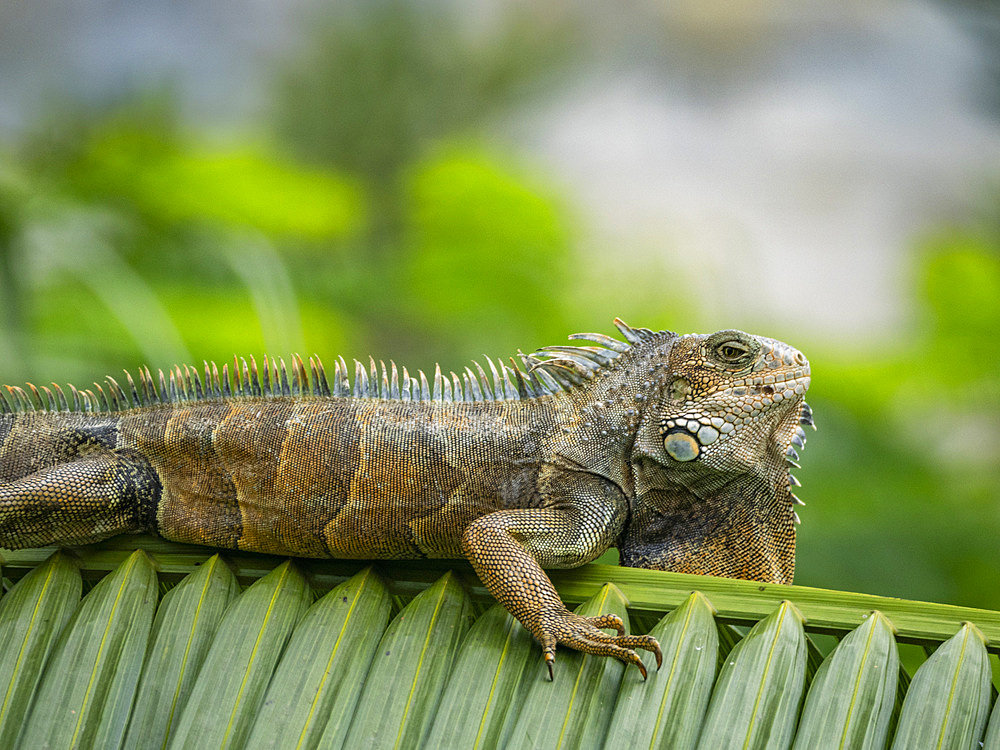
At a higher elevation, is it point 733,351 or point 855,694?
point 733,351

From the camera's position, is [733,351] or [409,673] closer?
[409,673]

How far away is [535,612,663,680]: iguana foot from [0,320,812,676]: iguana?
0.29m

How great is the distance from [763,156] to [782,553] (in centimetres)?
449

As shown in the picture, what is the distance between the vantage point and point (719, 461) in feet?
6.92

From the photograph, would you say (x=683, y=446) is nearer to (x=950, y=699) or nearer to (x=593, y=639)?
(x=593, y=639)

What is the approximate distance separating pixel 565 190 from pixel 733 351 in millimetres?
3995

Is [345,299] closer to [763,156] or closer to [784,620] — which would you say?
[763,156]

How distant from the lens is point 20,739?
5.44ft

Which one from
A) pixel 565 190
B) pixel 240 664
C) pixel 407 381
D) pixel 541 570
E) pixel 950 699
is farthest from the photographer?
pixel 565 190

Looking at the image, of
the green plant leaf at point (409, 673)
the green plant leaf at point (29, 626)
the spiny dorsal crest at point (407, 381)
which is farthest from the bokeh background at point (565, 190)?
the green plant leaf at point (409, 673)

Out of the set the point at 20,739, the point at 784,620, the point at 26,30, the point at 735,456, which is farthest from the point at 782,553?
the point at 26,30

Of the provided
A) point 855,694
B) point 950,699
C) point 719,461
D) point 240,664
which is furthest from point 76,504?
point 950,699

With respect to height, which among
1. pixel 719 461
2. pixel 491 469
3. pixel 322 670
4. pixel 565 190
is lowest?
pixel 322 670

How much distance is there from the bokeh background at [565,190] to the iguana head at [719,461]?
283 centimetres
